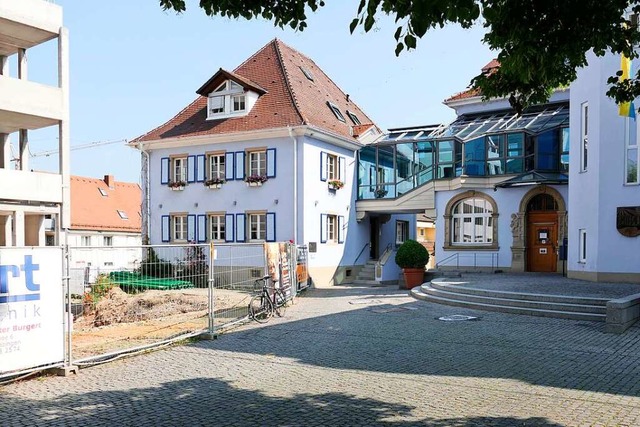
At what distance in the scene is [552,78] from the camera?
8.20 meters

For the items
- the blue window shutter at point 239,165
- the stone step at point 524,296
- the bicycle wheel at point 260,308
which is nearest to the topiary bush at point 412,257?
the stone step at point 524,296

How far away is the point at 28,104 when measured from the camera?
22625 mm

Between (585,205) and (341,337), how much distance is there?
38.7ft

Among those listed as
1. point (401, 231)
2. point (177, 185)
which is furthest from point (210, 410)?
point (401, 231)

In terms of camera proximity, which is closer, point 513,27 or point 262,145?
point 513,27

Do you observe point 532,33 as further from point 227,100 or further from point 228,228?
point 227,100

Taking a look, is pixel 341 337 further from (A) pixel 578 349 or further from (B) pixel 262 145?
(B) pixel 262 145

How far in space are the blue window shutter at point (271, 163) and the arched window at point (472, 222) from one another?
8012 millimetres

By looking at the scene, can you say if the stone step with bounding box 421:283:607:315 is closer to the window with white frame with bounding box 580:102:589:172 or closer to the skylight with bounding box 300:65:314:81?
the window with white frame with bounding box 580:102:589:172

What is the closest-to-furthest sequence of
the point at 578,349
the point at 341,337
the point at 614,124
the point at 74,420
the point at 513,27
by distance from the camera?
the point at 74,420 < the point at 513,27 < the point at 578,349 < the point at 341,337 < the point at 614,124

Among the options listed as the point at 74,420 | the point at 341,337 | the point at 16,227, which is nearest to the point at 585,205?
the point at 341,337

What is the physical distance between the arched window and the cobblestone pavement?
13372mm

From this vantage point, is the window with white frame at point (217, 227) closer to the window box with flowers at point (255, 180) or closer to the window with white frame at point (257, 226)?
the window with white frame at point (257, 226)

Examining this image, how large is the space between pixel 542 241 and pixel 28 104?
20.6 m
